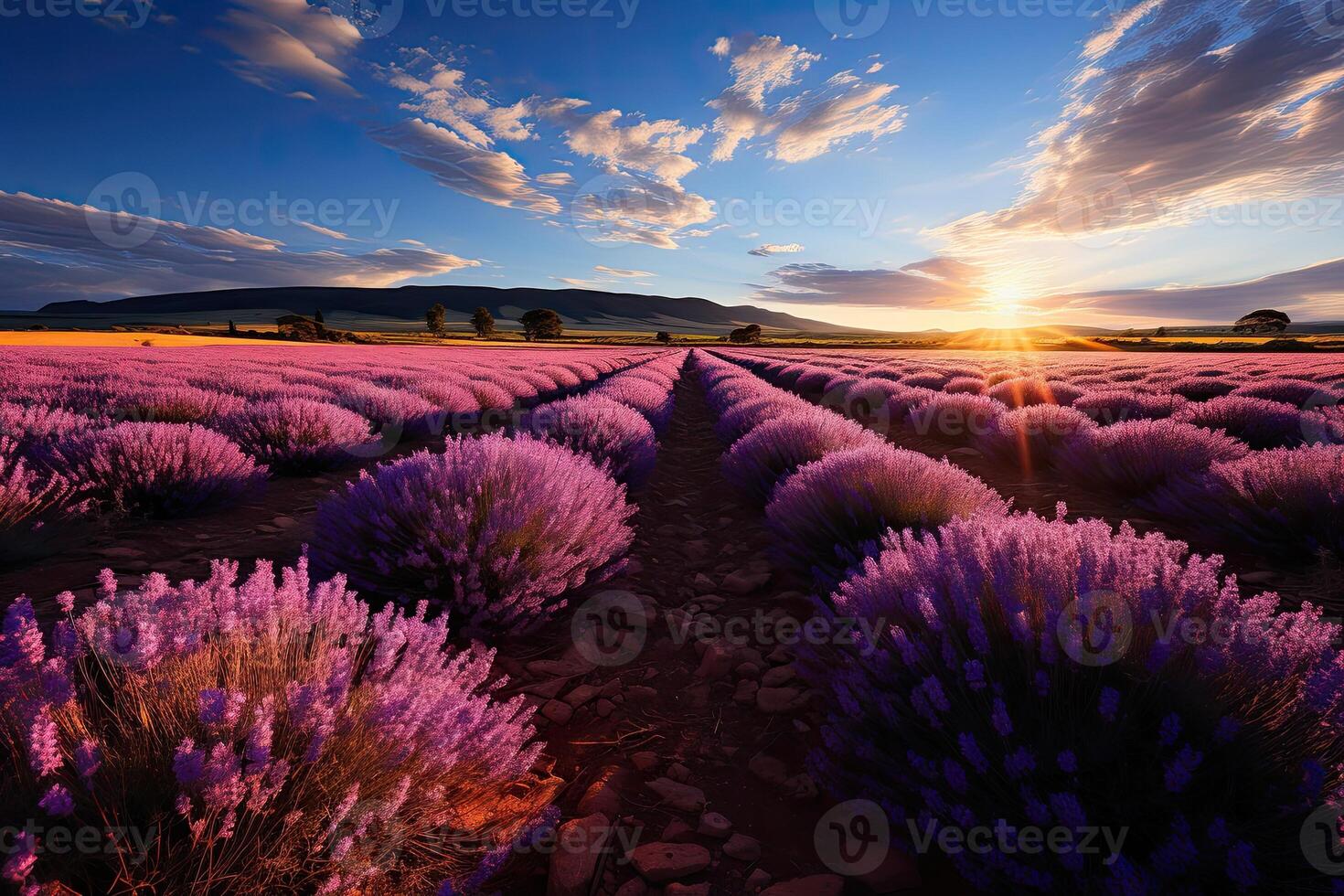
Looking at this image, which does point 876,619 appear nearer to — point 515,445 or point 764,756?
point 764,756

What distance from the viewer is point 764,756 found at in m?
1.98

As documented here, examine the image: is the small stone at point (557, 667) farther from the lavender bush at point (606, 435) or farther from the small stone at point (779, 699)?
the lavender bush at point (606, 435)

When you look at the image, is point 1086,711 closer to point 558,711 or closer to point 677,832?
point 677,832

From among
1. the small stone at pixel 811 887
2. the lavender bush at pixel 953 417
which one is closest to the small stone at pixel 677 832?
the small stone at pixel 811 887

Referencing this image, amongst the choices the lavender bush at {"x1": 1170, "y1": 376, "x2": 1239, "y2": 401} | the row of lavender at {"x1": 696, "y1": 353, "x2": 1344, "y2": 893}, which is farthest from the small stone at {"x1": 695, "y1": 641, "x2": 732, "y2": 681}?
the lavender bush at {"x1": 1170, "y1": 376, "x2": 1239, "y2": 401}

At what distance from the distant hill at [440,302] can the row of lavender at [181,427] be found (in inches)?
4849

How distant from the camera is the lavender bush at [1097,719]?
1144mm

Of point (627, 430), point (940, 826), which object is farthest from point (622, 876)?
point (627, 430)

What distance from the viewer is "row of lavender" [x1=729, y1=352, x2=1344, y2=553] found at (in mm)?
3225

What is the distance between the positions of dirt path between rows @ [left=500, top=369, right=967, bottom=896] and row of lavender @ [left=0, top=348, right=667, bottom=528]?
2968 millimetres

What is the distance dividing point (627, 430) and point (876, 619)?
3.80 metres

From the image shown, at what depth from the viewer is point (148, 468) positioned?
357 cm

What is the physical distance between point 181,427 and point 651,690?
4023mm

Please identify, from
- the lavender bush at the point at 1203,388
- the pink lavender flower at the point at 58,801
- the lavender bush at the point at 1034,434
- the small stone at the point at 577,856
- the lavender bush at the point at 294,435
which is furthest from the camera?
the lavender bush at the point at 1203,388
